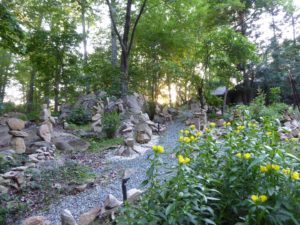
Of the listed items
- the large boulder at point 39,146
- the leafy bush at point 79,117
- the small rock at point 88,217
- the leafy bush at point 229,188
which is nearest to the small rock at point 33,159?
the large boulder at point 39,146

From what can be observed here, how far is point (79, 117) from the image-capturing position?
8148 mm

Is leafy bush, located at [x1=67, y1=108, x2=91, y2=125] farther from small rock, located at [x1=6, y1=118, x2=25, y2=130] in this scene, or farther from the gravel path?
the gravel path

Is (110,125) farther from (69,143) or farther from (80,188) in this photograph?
(80,188)

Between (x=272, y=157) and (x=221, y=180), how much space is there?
30 centimetres

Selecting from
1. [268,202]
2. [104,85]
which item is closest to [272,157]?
[268,202]

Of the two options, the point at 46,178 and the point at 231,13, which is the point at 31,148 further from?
the point at 231,13

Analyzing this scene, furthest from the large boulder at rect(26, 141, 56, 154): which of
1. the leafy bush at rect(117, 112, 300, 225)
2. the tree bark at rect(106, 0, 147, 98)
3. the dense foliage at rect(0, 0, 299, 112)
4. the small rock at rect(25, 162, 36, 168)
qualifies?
the leafy bush at rect(117, 112, 300, 225)

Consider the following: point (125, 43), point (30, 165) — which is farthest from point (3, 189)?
point (125, 43)

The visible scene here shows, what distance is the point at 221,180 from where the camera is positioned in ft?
4.32

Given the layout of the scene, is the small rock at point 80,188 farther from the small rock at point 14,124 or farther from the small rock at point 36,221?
the small rock at point 14,124

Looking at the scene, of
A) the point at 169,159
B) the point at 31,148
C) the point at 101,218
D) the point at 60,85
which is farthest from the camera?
the point at 60,85

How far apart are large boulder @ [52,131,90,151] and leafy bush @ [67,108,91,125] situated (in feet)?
6.77

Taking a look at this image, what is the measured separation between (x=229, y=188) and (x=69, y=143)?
4.99 metres

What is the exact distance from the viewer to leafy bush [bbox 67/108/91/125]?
26.4ft
